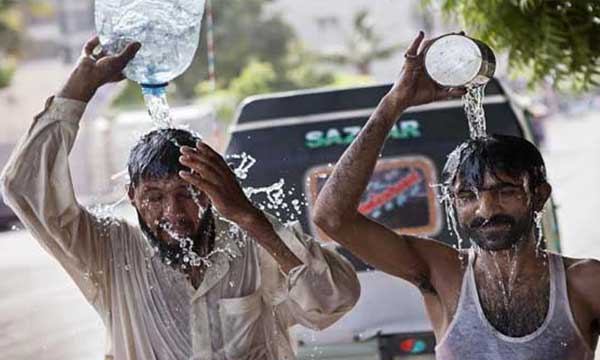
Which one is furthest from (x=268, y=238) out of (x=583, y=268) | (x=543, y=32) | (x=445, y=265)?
(x=543, y=32)

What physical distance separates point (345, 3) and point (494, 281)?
4882 cm

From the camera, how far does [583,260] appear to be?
293 cm

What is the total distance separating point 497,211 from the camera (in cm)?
283

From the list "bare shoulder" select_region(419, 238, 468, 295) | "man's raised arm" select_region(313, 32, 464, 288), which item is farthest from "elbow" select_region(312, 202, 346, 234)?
"bare shoulder" select_region(419, 238, 468, 295)

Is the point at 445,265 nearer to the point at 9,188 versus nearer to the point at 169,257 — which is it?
the point at 169,257

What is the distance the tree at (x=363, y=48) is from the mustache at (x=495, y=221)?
41250mm

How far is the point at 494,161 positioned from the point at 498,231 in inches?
7.2

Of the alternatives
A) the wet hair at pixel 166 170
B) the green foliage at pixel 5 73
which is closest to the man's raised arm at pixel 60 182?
the wet hair at pixel 166 170

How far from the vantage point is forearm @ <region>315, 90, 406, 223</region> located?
2895 mm

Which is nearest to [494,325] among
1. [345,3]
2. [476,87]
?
[476,87]

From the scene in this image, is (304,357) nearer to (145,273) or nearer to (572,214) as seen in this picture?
(145,273)

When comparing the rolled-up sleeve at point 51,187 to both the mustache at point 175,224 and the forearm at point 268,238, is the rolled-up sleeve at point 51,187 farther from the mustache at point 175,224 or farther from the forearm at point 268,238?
the forearm at point 268,238

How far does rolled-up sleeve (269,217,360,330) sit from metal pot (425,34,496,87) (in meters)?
0.56

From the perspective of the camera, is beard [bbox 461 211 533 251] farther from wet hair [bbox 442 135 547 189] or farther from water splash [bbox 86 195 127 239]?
water splash [bbox 86 195 127 239]
